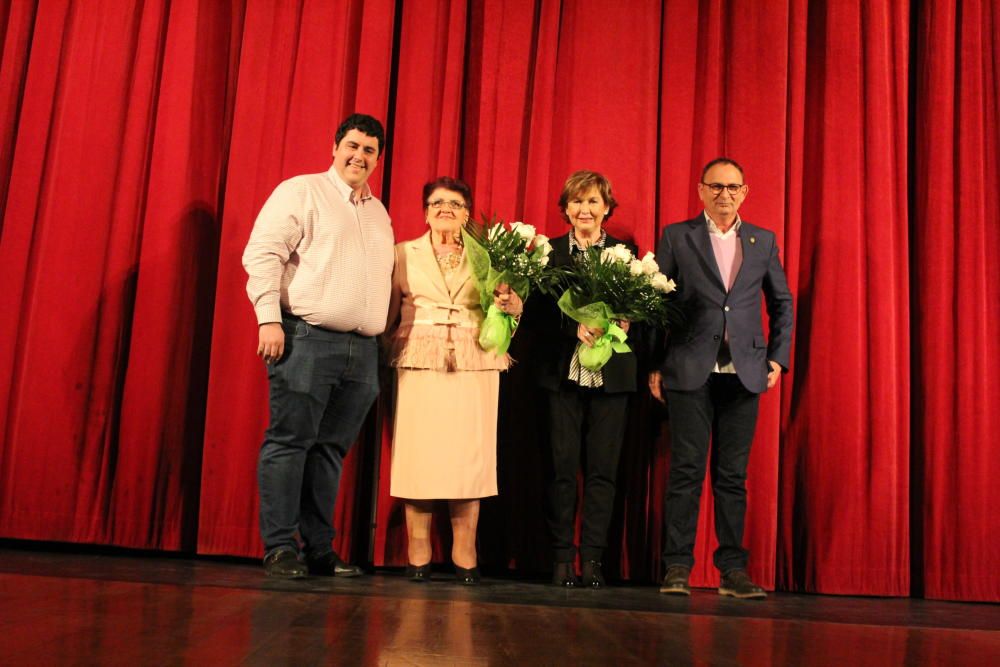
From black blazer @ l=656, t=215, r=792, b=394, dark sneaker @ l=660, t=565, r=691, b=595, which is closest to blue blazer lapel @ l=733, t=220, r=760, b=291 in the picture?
black blazer @ l=656, t=215, r=792, b=394

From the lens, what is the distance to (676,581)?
289 cm

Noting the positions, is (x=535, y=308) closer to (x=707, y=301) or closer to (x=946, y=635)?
(x=707, y=301)

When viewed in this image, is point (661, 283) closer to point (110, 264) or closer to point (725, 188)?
point (725, 188)

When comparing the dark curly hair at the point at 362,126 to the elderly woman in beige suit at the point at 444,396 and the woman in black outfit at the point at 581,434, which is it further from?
the woman in black outfit at the point at 581,434

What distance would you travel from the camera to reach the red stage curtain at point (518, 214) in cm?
336

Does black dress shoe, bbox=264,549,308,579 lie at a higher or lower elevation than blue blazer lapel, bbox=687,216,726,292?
lower

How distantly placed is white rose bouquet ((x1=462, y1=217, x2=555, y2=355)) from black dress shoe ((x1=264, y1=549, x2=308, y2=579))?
36.8 inches

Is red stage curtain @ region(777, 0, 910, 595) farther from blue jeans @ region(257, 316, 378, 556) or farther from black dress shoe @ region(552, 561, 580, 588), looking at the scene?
blue jeans @ region(257, 316, 378, 556)

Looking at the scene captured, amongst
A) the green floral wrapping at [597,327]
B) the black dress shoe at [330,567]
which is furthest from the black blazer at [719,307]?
the black dress shoe at [330,567]

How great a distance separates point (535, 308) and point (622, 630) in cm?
137

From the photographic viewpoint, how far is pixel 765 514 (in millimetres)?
3320

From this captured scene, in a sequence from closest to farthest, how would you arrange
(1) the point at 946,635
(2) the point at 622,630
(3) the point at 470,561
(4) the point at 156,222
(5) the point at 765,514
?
(2) the point at 622,630 < (1) the point at 946,635 < (3) the point at 470,561 < (5) the point at 765,514 < (4) the point at 156,222

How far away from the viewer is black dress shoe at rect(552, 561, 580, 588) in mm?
2965

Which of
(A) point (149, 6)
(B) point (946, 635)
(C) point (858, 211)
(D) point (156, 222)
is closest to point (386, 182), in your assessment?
(D) point (156, 222)
